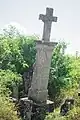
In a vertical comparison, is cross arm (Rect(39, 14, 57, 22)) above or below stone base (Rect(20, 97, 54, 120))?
above

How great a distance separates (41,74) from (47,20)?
238 cm

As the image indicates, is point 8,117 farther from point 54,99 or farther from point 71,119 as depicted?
point 54,99

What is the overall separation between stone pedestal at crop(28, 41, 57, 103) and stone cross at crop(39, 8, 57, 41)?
423mm

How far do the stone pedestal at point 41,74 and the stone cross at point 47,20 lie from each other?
42cm

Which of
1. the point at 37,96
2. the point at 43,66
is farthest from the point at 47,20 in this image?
the point at 37,96

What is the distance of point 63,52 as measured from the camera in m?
18.3

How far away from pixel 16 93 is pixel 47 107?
94.6 inches

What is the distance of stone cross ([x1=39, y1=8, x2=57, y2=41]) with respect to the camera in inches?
514

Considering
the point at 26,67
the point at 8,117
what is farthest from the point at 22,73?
the point at 8,117

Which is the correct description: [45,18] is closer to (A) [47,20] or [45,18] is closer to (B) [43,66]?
(A) [47,20]

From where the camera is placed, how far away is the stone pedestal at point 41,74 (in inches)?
512

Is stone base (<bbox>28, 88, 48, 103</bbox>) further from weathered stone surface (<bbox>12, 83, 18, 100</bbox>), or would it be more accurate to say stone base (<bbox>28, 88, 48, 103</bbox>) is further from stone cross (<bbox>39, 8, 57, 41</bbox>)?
stone cross (<bbox>39, 8, 57, 41</bbox>)

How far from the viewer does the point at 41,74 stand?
13188mm

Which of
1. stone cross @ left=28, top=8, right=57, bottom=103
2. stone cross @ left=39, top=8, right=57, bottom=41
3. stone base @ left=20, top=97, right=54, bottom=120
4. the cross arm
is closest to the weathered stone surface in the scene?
stone cross @ left=28, top=8, right=57, bottom=103
